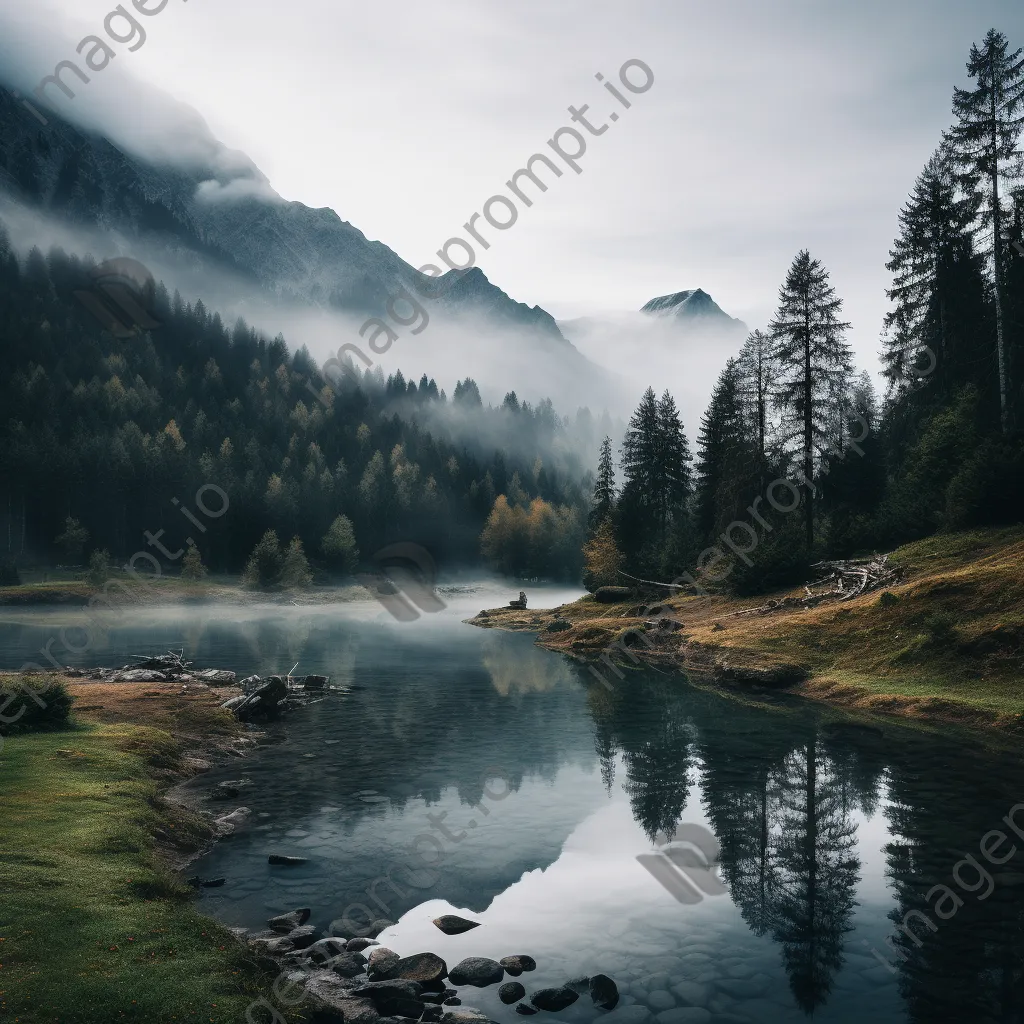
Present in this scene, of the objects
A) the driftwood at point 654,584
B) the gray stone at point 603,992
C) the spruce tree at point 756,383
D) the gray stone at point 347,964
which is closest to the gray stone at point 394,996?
the gray stone at point 347,964

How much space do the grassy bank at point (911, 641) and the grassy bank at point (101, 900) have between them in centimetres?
2768

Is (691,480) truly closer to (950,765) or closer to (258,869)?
(950,765)

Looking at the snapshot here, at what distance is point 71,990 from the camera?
8992 millimetres

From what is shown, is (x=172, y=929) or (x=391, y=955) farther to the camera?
(x=391, y=955)

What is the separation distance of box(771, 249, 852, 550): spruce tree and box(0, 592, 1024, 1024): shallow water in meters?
28.1

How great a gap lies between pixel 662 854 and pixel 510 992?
23.3 ft

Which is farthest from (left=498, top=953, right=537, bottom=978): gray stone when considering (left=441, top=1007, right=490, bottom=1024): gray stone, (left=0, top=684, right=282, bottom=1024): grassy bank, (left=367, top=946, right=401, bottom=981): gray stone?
(left=0, top=684, right=282, bottom=1024): grassy bank

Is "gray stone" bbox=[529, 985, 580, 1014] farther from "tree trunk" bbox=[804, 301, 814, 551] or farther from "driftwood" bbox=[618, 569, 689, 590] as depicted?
"driftwood" bbox=[618, 569, 689, 590]

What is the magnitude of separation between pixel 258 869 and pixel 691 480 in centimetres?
8025

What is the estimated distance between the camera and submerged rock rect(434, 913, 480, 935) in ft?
45.2

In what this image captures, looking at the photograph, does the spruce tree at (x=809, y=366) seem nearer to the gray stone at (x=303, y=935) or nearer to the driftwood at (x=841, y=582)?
the driftwood at (x=841, y=582)

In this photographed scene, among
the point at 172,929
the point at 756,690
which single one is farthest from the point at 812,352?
the point at 172,929

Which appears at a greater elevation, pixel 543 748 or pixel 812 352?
pixel 812 352

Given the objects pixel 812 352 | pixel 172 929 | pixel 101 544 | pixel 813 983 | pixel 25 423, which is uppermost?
pixel 25 423
